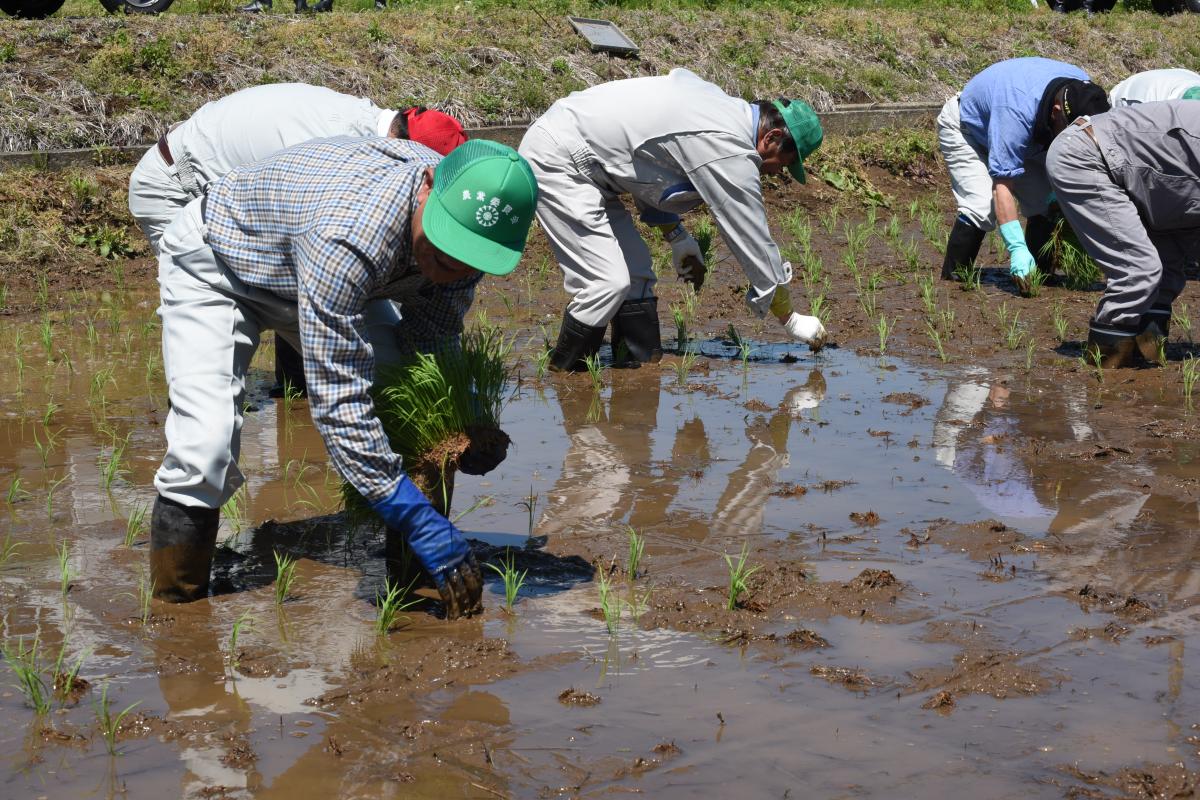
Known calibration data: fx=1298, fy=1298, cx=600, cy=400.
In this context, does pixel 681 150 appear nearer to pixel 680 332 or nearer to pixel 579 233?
pixel 579 233

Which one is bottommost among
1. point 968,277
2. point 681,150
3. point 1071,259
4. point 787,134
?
point 968,277

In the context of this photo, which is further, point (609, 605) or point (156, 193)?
point (156, 193)

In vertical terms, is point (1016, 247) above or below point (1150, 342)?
above

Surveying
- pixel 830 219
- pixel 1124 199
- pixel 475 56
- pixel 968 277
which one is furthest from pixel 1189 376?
pixel 475 56

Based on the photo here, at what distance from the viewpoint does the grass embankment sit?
927cm

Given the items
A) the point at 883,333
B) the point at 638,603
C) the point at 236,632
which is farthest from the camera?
the point at 883,333

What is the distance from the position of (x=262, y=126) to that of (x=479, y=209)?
2.17m

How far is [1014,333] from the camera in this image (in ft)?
21.1

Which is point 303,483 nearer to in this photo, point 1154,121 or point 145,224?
point 145,224

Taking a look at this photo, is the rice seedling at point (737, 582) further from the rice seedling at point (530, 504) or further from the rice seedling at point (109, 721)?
the rice seedling at point (109, 721)

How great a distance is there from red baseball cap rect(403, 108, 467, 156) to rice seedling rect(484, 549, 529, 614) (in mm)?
1531

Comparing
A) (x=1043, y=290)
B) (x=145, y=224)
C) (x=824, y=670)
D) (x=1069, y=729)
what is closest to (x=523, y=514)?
(x=824, y=670)

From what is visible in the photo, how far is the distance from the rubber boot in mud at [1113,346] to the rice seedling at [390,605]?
12.0 ft

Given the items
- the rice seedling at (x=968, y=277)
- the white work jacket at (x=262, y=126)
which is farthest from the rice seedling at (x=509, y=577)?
the rice seedling at (x=968, y=277)
